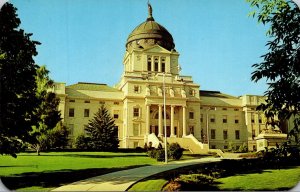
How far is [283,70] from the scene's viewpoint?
6820 millimetres

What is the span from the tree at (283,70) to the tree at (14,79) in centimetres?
689

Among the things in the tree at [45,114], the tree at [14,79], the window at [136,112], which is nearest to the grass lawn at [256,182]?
the tree at [14,79]

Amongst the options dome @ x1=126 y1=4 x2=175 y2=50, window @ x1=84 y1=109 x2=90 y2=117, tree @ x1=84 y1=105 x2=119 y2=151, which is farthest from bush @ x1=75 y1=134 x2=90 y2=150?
dome @ x1=126 y1=4 x2=175 y2=50

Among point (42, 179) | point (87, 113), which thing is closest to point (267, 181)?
point (42, 179)

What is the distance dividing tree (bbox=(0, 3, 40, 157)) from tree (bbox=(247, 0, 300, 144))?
271 inches

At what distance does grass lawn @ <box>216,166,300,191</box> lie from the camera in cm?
966

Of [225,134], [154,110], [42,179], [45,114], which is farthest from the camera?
[154,110]

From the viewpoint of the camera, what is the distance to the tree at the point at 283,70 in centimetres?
669

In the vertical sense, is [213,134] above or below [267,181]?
above

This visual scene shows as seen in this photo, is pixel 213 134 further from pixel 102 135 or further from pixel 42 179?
pixel 42 179

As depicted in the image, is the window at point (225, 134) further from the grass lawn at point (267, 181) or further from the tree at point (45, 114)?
the grass lawn at point (267, 181)

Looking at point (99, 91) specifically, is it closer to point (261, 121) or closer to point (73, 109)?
point (73, 109)

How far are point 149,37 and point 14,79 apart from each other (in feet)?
110

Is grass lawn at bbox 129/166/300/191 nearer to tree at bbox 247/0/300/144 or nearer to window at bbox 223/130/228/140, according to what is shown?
tree at bbox 247/0/300/144
